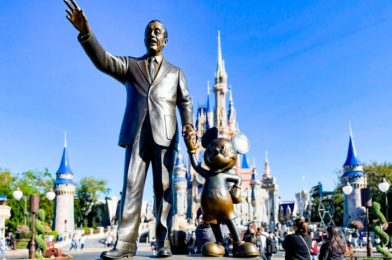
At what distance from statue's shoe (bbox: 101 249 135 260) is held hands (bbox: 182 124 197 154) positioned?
146 centimetres

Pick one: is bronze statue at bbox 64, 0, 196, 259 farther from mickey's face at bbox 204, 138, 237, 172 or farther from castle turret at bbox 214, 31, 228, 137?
Answer: castle turret at bbox 214, 31, 228, 137

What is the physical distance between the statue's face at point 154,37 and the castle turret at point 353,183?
4214 centimetres

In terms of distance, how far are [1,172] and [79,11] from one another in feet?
178

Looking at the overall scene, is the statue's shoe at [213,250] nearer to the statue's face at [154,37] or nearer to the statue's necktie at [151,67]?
the statue's necktie at [151,67]

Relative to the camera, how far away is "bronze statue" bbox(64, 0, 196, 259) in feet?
16.9

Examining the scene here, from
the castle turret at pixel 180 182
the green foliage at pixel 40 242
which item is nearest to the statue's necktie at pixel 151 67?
the green foliage at pixel 40 242

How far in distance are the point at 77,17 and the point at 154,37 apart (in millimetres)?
1036

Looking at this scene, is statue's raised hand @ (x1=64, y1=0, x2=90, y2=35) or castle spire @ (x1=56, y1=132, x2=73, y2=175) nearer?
statue's raised hand @ (x1=64, y1=0, x2=90, y2=35)

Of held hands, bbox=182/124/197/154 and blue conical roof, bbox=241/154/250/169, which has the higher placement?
blue conical roof, bbox=241/154/250/169

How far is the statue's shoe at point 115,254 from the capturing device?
479 centimetres

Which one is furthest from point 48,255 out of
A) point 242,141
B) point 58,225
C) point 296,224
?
point 58,225

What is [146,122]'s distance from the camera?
211 inches

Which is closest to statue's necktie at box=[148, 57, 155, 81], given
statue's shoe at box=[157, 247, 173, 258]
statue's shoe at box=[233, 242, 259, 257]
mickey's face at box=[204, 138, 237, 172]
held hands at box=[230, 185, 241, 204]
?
mickey's face at box=[204, 138, 237, 172]

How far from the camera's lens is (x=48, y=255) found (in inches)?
707
